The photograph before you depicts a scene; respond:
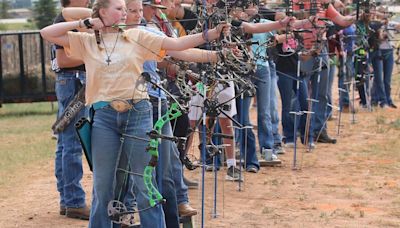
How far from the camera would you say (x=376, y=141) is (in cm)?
1284

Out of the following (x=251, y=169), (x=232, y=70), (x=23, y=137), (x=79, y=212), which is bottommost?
(x=23, y=137)

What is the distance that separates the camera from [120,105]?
5590 millimetres

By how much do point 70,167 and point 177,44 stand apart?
2344 mm

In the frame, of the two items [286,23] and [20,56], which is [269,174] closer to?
[286,23]

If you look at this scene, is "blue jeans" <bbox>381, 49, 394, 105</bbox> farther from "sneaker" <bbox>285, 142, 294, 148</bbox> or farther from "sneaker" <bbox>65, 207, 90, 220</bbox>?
"sneaker" <bbox>65, 207, 90, 220</bbox>

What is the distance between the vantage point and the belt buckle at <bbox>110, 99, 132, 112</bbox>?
559 cm

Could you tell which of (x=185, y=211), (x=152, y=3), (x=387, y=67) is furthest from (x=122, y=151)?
(x=387, y=67)

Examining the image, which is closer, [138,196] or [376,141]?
[138,196]

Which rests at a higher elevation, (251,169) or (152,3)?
(152,3)

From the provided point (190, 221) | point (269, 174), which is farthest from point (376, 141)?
point (190, 221)

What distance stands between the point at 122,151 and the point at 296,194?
141 inches

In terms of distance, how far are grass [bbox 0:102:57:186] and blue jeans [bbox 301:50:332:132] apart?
3683mm

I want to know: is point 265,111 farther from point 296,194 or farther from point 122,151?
point 122,151

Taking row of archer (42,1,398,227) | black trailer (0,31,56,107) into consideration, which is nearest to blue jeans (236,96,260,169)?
row of archer (42,1,398,227)
